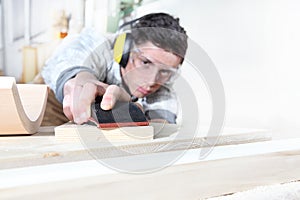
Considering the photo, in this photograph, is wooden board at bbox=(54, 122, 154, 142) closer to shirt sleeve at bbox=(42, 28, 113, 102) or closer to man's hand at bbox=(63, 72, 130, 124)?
man's hand at bbox=(63, 72, 130, 124)

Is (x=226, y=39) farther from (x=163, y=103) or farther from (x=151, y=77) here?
(x=151, y=77)

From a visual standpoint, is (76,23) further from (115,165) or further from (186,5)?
(115,165)

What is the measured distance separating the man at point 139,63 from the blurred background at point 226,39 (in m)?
0.12

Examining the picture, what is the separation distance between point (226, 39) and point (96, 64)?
58cm

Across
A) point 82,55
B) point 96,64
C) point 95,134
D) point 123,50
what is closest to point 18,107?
point 95,134

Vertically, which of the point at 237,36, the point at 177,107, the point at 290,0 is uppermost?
the point at 290,0

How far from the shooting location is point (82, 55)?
1.55 m

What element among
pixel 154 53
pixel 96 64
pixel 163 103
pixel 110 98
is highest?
pixel 110 98

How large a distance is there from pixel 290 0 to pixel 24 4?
120 cm

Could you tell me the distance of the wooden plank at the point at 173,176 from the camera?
0.28 m

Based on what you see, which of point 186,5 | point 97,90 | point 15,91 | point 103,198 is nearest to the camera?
point 103,198

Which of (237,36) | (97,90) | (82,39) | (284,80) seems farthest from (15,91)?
(82,39)

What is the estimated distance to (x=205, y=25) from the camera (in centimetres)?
166

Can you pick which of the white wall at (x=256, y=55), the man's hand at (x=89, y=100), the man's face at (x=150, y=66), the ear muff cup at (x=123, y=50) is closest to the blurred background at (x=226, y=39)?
the white wall at (x=256, y=55)
